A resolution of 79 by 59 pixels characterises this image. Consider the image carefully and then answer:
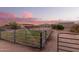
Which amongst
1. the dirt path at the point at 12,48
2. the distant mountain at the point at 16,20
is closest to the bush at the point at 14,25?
the distant mountain at the point at 16,20

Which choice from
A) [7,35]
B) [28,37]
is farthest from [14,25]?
[28,37]

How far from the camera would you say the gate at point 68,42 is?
302cm

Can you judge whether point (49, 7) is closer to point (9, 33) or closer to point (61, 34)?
point (61, 34)

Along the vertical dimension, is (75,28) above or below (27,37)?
above

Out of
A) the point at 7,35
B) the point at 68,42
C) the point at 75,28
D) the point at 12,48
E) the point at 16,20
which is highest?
the point at 16,20

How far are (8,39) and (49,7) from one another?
88 cm

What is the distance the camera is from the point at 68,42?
119 inches

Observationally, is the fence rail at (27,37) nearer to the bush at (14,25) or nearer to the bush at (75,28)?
the bush at (14,25)

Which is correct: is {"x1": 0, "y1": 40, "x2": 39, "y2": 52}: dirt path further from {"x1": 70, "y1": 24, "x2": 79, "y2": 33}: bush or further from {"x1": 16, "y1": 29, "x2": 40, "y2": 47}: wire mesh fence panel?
{"x1": 70, "y1": 24, "x2": 79, "y2": 33}: bush

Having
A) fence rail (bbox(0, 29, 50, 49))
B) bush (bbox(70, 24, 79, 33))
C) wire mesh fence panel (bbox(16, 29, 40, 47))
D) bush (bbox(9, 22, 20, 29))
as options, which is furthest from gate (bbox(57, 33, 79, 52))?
bush (bbox(9, 22, 20, 29))

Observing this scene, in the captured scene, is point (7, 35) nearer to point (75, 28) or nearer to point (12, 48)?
point (12, 48)
